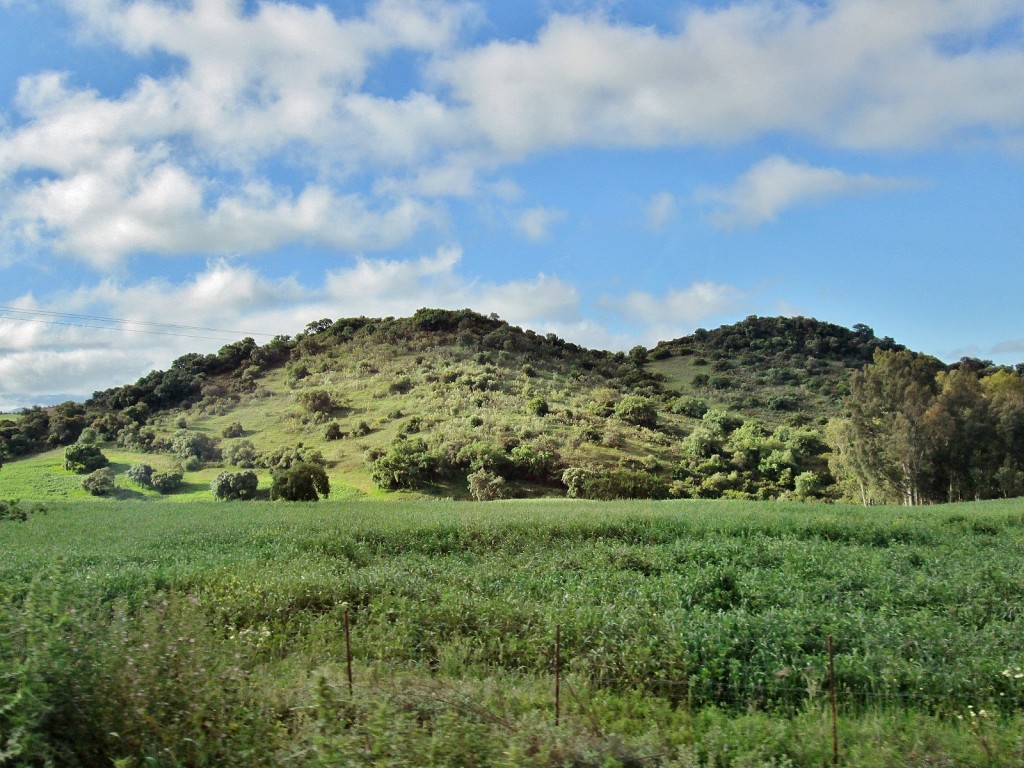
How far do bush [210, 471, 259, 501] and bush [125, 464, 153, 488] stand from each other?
326 inches

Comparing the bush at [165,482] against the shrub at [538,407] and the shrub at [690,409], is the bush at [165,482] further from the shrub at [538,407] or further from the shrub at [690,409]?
the shrub at [690,409]

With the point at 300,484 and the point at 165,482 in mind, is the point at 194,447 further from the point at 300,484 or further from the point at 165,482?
the point at 300,484

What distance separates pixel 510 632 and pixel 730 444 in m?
48.3

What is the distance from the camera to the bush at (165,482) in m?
50.0

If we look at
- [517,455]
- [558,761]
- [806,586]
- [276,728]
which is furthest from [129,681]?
[517,455]

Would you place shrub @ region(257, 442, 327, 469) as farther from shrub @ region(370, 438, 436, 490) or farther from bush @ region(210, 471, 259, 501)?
shrub @ region(370, 438, 436, 490)

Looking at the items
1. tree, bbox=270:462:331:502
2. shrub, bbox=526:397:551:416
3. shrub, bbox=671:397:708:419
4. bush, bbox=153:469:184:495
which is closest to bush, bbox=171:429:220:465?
bush, bbox=153:469:184:495

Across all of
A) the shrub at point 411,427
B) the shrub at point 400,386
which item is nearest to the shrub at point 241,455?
the shrub at point 411,427

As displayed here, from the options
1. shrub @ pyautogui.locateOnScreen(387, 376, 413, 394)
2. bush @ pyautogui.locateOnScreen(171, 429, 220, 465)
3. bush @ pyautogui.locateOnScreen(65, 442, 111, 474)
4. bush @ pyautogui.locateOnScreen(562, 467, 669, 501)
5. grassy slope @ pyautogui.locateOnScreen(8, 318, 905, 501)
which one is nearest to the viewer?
bush @ pyautogui.locateOnScreen(562, 467, 669, 501)

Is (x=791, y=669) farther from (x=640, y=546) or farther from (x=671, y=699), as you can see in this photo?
(x=640, y=546)

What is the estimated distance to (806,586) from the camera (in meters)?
12.6

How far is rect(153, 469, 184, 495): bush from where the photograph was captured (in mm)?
49969

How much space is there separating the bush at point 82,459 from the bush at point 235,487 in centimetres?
1368

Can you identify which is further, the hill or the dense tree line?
the hill
